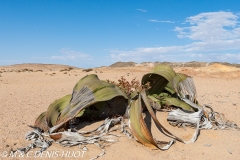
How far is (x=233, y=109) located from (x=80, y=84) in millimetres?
3720

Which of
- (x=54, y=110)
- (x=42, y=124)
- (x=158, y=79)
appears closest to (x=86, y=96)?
(x=54, y=110)

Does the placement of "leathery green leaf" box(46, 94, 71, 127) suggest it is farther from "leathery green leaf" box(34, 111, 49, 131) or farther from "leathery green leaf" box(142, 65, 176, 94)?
"leathery green leaf" box(142, 65, 176, 94)

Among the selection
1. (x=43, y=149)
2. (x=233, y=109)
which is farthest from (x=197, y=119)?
(x=233, y=109)

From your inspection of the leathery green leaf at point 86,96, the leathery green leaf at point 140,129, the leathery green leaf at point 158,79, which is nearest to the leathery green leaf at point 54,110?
the leathery green leaf at point 86,96

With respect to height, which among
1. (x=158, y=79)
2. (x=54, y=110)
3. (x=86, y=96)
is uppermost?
(x=158, y=79)

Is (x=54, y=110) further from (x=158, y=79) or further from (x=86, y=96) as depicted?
(x=158, y=79)

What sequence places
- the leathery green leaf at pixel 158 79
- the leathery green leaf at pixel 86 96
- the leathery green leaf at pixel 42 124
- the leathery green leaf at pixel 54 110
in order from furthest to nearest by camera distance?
the leathery green leaf at pixel 158 79 → the leathery green leaf at pixel 42 124 → the leathery green leaf at pixel 54 110 → the leathery green leaf at pixel 86 96

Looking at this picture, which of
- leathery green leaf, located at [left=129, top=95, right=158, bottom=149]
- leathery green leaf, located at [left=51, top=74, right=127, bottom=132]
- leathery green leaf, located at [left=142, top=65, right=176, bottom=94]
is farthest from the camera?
leathery green leaf, located at [left=142, top=65, right=176, bottom=94]

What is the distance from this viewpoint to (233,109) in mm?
5785

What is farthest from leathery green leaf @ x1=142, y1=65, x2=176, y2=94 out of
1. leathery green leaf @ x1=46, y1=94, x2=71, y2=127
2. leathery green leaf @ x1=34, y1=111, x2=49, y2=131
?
leathery green leaf @ x1=34, y1=111, x2=49, y2=131

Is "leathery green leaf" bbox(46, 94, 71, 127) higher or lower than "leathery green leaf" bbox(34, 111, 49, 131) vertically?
higher

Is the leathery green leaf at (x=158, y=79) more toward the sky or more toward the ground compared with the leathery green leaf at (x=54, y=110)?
more toward the sky

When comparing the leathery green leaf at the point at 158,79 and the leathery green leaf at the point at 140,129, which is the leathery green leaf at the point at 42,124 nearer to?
the leathery green leaf at the point at 140,129

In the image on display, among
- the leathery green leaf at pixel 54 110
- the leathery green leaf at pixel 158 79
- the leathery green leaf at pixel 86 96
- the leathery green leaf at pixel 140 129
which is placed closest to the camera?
the leathery green leaf at pixel 140 129
